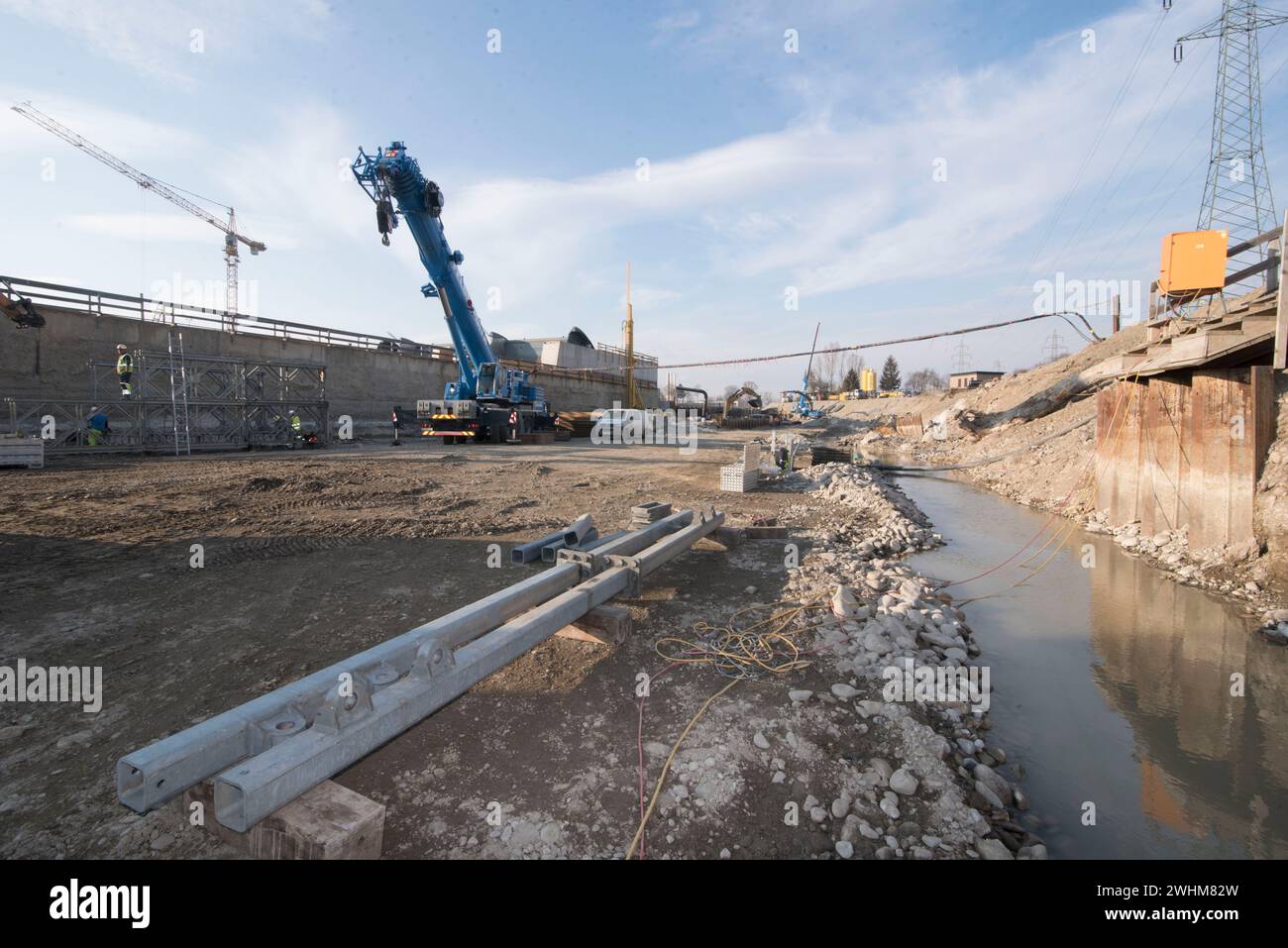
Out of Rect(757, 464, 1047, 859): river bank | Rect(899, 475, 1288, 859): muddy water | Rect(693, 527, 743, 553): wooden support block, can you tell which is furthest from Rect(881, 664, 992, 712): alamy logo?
Rect(693, 527, 743, 553): wooden support block

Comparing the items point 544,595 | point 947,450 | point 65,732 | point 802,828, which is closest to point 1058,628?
point 802,828

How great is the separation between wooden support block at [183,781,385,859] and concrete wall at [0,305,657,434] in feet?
70.9

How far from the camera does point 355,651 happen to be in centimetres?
412

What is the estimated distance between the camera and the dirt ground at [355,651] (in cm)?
250

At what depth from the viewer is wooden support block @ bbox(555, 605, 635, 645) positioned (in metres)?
4.23

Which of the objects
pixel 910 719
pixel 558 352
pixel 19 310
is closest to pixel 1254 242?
pixel 910 719

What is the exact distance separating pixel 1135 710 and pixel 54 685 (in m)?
7.85

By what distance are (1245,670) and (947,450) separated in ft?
73.7

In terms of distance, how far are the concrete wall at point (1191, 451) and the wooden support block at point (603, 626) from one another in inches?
341

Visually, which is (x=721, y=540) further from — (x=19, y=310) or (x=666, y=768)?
(x=19, y=310)

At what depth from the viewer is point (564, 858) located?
2.36 m
